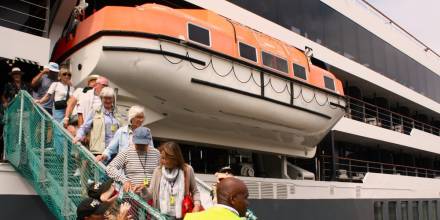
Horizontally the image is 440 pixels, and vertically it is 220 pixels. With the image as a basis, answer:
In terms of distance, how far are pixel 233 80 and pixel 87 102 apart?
285cm

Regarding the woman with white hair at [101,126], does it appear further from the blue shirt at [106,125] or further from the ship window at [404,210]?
the ship window at [404,210]

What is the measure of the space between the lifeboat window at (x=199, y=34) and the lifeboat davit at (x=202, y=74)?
1 centimetres

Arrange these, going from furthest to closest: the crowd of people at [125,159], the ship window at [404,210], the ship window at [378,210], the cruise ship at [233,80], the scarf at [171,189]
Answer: the ship window at [404,210] < the ship window at [378,210] < the cruise ship at [233,80] < the scarf at [171,189] < the crowd of people at [125,159]

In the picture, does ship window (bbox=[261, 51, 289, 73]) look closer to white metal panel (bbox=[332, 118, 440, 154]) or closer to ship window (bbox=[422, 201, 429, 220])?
white metal panel (bbox=[332, 118, 440, 154])

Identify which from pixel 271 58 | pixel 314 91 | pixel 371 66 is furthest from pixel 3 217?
pixel 371 66

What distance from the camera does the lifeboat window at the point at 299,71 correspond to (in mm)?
8094

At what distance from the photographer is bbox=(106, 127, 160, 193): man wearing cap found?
330cm

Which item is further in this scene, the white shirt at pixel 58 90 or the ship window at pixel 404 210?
the ship window at pixel 404 210

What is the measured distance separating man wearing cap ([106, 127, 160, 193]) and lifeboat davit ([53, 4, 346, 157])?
2.57m

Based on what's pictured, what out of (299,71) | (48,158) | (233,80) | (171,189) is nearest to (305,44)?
(299,71)

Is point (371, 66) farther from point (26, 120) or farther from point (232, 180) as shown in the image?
point (232, 180)

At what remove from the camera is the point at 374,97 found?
1595 centimetres

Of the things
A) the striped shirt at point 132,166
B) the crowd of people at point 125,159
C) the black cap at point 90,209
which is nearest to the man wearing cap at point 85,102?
the crowd of people at point 125,159

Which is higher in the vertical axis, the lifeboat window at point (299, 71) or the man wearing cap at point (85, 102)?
the lifeboat window at point (299, 71)
